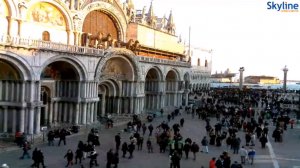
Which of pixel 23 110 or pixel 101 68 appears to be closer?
pixel 23 110

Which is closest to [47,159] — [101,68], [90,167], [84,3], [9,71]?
[90,167]

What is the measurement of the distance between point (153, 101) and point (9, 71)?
27.5 m

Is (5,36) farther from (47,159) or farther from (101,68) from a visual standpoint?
(101,68)

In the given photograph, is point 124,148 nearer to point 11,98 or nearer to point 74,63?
point 11,98

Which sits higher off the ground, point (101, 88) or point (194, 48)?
point (194, 48)

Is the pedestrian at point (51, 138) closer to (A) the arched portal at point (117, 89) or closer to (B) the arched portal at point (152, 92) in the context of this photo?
(A) the arched portal at point (117, 89)

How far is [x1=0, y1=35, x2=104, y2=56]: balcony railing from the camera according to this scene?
27.8 metres

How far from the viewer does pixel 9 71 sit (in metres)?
29.6

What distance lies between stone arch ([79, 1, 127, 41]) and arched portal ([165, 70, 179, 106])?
45.2ft

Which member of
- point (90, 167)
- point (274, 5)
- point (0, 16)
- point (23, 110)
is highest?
point (274, 5)

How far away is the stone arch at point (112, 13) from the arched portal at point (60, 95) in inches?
259

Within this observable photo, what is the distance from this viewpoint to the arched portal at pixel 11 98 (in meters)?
29.7

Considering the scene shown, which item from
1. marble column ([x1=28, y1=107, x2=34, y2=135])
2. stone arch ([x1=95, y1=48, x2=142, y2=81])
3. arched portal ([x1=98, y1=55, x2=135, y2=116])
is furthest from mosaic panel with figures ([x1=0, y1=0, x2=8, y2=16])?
arched portal ([x1=98, y1=55, x2=135, y2=116])

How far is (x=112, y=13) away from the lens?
4438 centimetres
